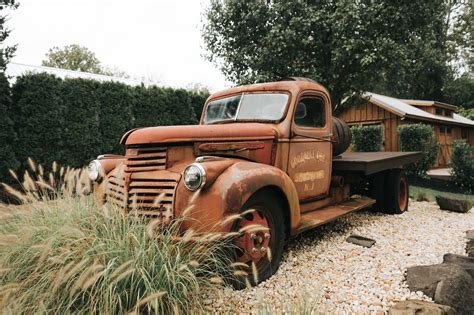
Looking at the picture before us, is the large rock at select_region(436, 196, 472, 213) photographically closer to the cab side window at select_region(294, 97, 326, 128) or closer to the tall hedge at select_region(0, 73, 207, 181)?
the cab side window at select_region(294, 97, 326, 128)

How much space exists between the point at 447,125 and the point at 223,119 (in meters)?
21.7

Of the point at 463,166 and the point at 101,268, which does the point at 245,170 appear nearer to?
the point at 101,268

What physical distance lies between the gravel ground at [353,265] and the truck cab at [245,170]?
0.31m

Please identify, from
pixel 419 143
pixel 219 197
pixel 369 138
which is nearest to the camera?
pixel 219 197

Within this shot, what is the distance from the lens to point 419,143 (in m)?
12.4

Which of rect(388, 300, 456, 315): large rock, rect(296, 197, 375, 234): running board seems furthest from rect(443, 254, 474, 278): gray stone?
rect(296, 197, 375, 234): running board

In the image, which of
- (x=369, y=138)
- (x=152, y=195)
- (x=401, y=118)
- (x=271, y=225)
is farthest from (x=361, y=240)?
(x=401, y=118)

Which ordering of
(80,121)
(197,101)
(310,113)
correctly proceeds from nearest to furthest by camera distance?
(310,113) → (80,121) → (197,101)

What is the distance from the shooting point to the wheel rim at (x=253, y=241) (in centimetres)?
301

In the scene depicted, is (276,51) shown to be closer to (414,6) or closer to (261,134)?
(414,6)

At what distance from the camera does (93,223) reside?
2.79 m

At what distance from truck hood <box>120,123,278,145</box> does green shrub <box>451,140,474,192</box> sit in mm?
9976

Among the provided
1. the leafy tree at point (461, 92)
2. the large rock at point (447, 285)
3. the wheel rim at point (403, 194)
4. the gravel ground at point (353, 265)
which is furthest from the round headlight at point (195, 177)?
the leafy tree at point (461, 92)

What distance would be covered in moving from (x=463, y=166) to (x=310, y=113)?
30.3 ft
